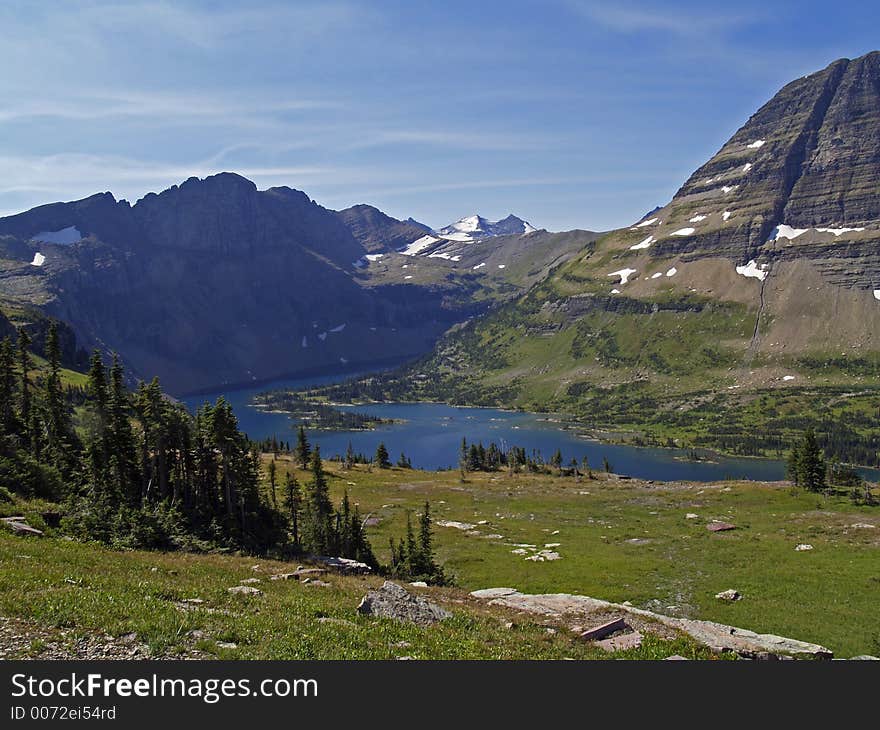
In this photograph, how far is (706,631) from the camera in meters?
25.9

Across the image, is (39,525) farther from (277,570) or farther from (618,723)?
(618,723)

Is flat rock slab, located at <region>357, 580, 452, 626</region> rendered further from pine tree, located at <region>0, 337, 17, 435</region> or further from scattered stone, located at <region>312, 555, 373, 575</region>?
pine tree, located at <region>0, 337, 17, 435</region>

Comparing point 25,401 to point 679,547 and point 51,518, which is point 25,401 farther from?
point 679,547

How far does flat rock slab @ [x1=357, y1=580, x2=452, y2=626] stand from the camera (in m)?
22.0

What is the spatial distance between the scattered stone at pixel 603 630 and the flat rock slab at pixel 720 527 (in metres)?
67.8

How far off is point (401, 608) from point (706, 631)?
1397 cm

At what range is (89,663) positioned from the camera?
13844 millimetres

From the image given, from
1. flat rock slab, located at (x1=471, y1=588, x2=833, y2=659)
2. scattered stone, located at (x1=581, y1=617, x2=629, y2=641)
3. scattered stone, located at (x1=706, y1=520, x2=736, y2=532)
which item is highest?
scattered stone, located at (x1=581, y1=617, x2=629, y2=641)

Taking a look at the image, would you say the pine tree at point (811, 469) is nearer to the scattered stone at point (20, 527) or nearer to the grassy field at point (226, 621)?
the grassy field at point (226, 621)

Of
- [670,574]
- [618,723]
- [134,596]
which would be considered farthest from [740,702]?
[670,574]

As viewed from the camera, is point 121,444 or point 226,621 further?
point 121,444

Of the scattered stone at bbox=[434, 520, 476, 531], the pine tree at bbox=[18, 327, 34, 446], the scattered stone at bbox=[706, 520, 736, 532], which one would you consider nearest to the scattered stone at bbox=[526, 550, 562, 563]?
the scattered stone at bbox=[434, 520, 476, 531]

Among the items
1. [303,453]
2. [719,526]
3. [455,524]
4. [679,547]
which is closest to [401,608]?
[679,547]

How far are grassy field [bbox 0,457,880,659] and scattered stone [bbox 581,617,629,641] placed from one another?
1073 millimetres
